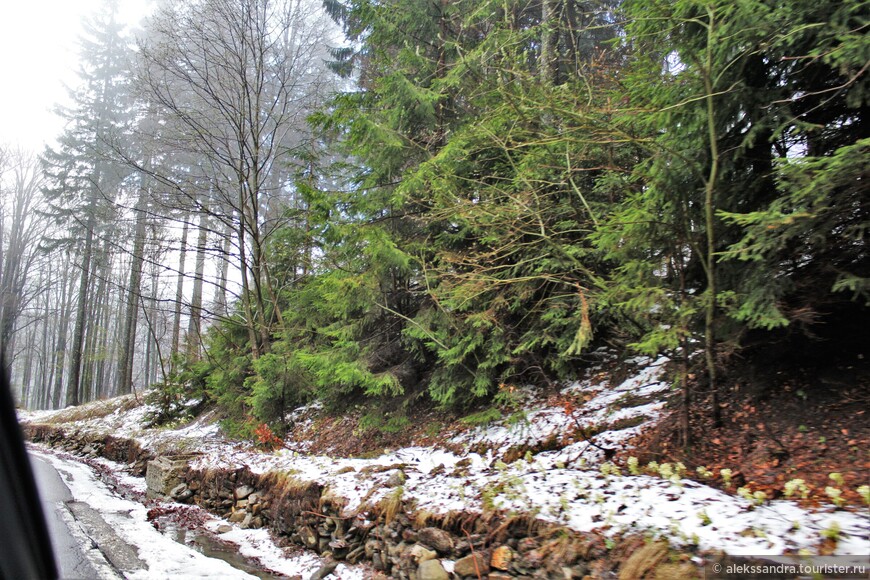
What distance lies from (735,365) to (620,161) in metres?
2.80

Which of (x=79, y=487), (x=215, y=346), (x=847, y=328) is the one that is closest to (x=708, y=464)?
(x=847, y=328)

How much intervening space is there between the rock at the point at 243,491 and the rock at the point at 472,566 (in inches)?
172

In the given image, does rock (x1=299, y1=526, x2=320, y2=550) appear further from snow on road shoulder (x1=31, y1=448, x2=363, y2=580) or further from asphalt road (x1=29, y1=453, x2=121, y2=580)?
asphalt road (x1=29, y1=453, x2=121, y2=580)

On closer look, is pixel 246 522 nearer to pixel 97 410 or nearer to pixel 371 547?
pixel 371 547

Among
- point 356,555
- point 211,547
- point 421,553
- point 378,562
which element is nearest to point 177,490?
point 211,547

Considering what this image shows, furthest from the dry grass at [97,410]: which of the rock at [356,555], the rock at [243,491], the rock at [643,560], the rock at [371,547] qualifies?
the rock at [643,560]

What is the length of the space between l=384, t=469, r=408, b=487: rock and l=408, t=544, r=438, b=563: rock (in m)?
0.92

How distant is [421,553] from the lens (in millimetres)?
4191

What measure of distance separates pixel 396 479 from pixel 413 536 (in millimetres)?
898

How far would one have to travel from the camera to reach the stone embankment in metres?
3.19

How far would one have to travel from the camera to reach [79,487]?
27.1 ft

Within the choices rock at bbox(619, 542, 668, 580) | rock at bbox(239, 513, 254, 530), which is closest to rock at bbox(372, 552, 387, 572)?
rock at bbox(619, 542, 668, 580)

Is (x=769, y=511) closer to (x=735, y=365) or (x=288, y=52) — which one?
(x=735, y=365)

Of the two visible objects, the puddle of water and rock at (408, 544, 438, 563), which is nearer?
rock at (408, 544, 438, 563)
